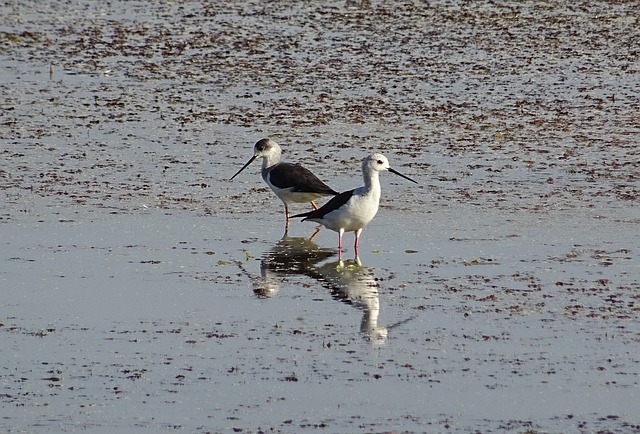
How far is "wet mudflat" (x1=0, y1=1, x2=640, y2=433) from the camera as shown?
28.7 ft

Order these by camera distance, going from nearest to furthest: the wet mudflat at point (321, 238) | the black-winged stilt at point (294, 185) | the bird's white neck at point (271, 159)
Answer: the wet mudflat at point (321, 238)
the black-winged stilt at point (294, 185)
the bird's white neck at point (271, 159)

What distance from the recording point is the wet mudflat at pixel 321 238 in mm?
8734

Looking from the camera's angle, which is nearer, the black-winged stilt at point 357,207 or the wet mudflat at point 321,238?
the wet mudflat at point 321,238

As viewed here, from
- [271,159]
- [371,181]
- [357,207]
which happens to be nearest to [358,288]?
[357,207]

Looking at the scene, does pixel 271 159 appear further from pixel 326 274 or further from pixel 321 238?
pixel 326 274

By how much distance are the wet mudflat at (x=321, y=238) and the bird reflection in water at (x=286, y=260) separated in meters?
0.04

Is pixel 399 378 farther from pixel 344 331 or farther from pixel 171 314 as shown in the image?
pixel 171 314

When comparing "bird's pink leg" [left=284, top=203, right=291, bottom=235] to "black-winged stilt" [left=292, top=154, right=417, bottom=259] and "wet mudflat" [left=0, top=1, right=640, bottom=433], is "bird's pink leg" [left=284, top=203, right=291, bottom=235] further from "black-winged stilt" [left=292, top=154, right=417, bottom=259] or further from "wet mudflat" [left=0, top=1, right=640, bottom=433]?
"black-winged stilt" [left=292, top=154, right=417, bottom=259]

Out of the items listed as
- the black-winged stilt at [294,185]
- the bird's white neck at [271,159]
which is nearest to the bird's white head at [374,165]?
the black-winged stilt at [294,185]

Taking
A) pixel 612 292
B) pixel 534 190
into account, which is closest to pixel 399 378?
pixel 612 292

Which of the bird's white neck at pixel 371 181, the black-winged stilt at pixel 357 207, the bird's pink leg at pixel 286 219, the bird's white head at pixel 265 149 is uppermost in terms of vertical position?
the bird's white neck at pixel 371 181

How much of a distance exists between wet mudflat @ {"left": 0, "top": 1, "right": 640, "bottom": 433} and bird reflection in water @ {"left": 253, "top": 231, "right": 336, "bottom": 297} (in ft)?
0.14

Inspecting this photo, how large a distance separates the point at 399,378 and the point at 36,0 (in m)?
25.6

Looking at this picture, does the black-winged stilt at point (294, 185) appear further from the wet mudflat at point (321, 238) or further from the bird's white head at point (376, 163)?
the bird's white head at point (376, 163)
